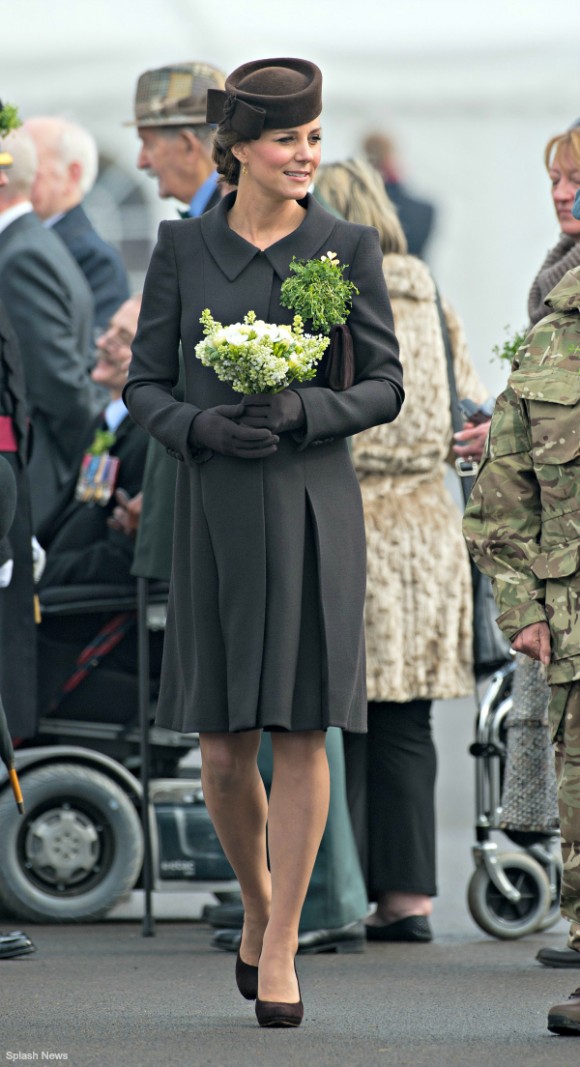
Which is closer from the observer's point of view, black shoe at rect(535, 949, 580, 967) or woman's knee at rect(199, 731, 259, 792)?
woman's knee at rect(199, 731, 259, 792)

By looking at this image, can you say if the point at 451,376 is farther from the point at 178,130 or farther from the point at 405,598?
the point at 178,130

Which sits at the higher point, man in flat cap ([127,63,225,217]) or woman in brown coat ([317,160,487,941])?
man in flat cap ([127,63,225,217])

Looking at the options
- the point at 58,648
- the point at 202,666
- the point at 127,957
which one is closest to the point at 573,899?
the point at 202,666

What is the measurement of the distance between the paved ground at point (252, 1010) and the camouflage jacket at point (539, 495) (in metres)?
0.75

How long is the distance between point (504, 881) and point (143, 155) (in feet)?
8.19

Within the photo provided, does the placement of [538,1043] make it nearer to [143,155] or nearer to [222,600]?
[222,600]

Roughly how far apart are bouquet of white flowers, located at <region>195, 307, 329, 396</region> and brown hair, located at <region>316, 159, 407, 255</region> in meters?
2.04

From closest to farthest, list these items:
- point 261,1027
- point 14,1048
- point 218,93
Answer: point 14,1048 < point 261,1027 < point 218,93

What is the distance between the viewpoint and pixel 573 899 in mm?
4328

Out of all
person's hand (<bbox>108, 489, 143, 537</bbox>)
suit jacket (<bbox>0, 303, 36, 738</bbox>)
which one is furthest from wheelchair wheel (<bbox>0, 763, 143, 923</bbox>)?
person's hand (<bbox>108, 489, 143, 537</bbox>)

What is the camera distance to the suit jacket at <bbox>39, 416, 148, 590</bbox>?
6910 mm

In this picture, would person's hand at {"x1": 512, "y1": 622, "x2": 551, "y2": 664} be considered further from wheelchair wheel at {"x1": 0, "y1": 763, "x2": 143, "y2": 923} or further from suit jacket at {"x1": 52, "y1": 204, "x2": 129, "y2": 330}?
suit jacket at {"x1": 52, "y1": 204, "x2": 129, "y2": 330}

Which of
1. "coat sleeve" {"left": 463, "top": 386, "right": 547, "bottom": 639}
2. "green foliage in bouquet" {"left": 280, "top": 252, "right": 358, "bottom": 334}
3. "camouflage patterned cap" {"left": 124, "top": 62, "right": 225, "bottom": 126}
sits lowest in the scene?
"coat sleeve" {"left": 463, "top": 386, "right": 547, "bottom": 639}

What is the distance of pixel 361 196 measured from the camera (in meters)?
6.42
